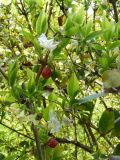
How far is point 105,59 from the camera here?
34.9 inches

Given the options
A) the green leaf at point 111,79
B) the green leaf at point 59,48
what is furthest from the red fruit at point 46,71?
the green leaf at point 111,79

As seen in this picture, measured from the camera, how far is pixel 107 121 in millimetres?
891

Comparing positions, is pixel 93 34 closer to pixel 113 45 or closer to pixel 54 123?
pixel 113 45

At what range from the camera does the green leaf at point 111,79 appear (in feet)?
2.35

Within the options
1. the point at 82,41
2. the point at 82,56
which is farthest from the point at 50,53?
the point at 82,56

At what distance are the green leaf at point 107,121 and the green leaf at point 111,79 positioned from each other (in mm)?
174

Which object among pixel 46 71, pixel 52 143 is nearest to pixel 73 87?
pixel 46 71

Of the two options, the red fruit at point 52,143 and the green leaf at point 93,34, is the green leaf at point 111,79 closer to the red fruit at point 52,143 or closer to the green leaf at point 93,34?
the green leaf at point 93,34

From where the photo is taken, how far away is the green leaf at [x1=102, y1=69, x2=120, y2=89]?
72 centimetres

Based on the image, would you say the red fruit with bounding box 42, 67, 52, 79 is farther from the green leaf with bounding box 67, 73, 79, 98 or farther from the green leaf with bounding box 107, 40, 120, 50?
the green leaf with bounding box 107, 40, 120, 50

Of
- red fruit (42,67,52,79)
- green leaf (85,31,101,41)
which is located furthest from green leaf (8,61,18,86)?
green leaf (85,31,101,41)

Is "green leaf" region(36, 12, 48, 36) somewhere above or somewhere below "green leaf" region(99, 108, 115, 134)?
above

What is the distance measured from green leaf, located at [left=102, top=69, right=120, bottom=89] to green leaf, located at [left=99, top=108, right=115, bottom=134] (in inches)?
6.9

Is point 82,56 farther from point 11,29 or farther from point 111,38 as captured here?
point 11,29
